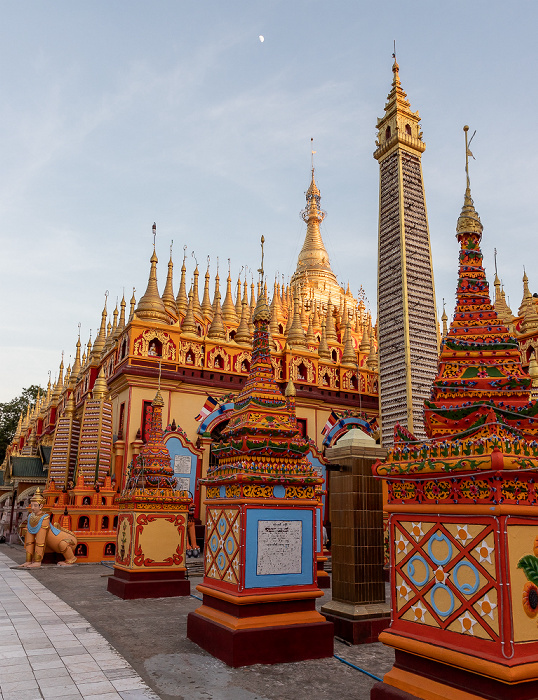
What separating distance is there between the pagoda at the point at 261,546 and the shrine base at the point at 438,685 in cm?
256

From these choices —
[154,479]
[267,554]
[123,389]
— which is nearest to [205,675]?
[267,554]

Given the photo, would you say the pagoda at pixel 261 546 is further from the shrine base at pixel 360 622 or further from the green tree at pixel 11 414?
the green tree at pixel 11 414

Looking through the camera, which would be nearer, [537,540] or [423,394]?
[537,540]

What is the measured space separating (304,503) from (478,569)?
3.89 m

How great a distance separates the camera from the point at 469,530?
4.34 metres

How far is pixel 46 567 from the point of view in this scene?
1678cm

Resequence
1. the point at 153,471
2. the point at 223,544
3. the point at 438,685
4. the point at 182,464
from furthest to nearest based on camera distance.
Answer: the point at 182,464 < the point at 153,471 < the point at 223,544 < the point at 438,685

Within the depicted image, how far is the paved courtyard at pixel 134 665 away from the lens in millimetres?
5738

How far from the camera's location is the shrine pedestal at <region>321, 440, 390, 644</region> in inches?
320

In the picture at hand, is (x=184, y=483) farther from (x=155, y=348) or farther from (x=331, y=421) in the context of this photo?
(x=331, y=421)

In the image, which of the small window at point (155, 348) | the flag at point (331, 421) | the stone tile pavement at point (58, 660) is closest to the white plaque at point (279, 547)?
the stone tile pavement at point (58, 660)

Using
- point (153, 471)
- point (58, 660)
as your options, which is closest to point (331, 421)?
point (153, 471)

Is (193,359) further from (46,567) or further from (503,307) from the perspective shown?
(503,307)

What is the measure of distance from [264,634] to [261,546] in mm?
1030
